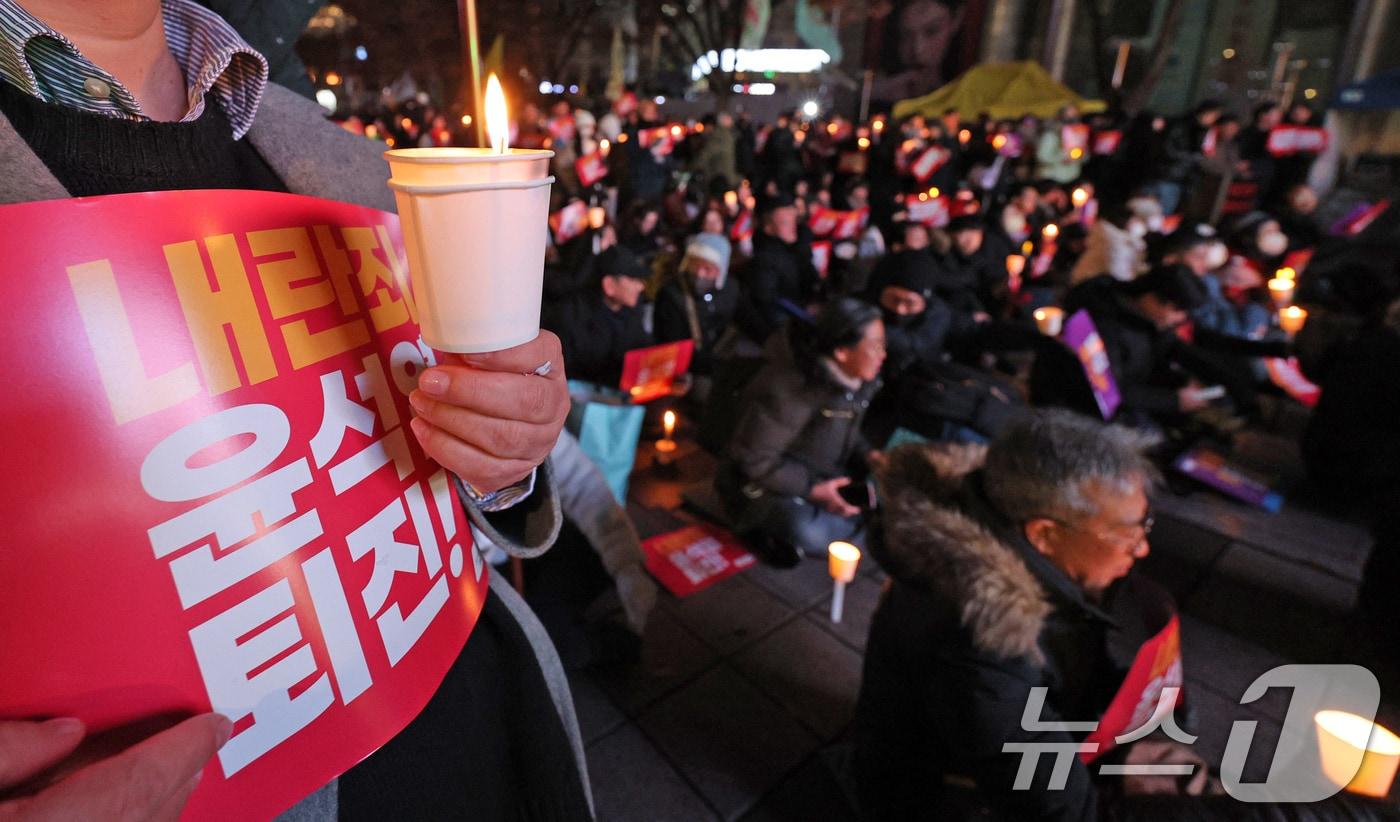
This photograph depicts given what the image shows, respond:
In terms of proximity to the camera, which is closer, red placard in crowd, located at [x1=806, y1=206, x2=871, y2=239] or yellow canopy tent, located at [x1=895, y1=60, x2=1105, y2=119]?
red placard in crowd, located at [x1=806, y1=206, x2=871, y2=239]

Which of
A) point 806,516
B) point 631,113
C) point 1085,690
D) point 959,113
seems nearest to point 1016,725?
point 1085,690

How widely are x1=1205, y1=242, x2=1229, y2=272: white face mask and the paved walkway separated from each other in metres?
2.11

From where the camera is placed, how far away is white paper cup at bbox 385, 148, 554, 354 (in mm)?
653

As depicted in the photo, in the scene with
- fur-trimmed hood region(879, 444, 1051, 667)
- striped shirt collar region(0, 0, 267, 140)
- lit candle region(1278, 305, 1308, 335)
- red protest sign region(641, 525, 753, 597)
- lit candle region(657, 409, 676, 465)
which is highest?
striped shirt collar region(0, 0, 267, 140)

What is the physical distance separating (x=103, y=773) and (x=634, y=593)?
94.1 inches

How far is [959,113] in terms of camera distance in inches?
682

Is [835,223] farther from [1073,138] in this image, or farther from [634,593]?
[634,593]

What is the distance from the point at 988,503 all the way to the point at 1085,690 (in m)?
0.71

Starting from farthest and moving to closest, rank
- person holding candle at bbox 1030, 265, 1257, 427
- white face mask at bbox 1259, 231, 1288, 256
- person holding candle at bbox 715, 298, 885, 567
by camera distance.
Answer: white face mask at bbox 1259, 231, 1288, 256, person holding candle at bbox 1030, 265, 1257, 427, person holding candle at bbox 715, 298, 885, 567

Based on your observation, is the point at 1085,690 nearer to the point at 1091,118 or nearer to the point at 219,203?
the point at 219,203

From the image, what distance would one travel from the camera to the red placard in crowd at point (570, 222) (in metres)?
7.78

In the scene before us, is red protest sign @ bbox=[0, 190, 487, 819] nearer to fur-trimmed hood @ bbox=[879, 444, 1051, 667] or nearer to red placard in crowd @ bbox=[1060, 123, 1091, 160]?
fur-trimmed hood @ bbox=[879, 444, 1051, 667]

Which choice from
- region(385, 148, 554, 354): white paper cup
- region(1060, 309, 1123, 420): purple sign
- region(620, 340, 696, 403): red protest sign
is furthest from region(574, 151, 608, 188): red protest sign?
region(385, 148, 554, 354): white paper cup

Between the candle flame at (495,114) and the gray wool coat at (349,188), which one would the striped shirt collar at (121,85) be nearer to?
the gray wool coat at (349,188)
